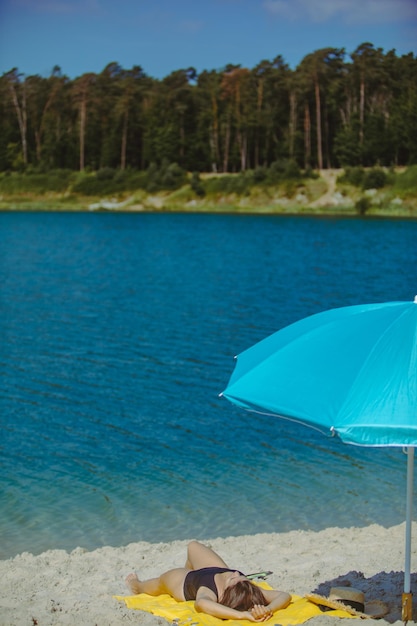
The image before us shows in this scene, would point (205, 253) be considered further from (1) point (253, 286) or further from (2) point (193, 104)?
(2) point (193, 104)

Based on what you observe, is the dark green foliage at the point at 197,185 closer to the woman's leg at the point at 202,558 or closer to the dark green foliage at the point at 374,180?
the dark green foliage at the point at 374,180

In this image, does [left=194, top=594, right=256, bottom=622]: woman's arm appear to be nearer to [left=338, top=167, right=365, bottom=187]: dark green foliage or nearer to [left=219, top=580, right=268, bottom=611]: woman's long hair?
[left=219, top=580, right=268, bottom=611]: woman's long hair

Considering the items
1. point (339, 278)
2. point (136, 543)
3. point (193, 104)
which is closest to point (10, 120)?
point (193, 104)

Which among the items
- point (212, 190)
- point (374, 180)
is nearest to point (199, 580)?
point (374, 180)

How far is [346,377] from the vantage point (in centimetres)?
545

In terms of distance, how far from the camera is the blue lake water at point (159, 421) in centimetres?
1022

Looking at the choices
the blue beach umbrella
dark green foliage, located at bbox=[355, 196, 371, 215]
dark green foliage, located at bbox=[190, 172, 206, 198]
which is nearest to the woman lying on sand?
the blue beach umbrella

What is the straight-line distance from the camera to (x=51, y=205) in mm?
101500

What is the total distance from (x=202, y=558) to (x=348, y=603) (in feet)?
3.93

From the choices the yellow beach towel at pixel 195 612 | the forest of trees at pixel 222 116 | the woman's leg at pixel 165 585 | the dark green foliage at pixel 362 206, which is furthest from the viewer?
the forest of trees at pixel 222 116

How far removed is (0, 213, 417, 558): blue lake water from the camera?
1022 centimetres

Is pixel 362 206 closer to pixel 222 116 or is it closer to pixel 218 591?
pixel 222 116

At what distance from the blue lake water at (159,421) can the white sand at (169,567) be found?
673 millimetres

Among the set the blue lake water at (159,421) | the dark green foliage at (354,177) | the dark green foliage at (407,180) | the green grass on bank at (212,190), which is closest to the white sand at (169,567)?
the blue lake water at (159,421)
